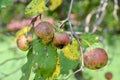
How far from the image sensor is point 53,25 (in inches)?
47.3

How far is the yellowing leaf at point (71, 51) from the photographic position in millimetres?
1246

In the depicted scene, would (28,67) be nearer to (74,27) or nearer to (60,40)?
(60,40)

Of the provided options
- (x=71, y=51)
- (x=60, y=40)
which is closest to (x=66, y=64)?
(x=71, y=51)

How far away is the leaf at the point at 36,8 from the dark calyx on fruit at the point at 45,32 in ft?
0.31

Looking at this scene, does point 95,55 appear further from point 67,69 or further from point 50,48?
point 67,69

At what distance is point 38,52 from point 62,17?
5.84ft

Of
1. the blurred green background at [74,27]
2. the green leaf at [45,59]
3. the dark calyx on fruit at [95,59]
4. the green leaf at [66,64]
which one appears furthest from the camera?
the blurred green background at [74,27]

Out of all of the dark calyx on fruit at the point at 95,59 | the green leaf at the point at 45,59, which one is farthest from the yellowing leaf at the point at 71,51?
the dark calyx on fruit at the point at 95,59

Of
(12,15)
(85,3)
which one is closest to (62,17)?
(85,3)

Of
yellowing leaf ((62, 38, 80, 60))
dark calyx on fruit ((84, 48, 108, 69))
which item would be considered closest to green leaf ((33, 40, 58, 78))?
yellowing leaf ((62, 38, 80, 60))

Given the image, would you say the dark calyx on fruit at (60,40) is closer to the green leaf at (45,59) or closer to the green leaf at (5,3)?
the green leaf at (45,59)

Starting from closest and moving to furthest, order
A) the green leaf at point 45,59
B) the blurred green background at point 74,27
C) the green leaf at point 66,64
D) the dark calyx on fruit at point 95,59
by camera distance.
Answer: the dark calyx on fruit at point 95,59 < the green leaf at point 45,59 < the green leaf at point 66,64 < the blurred green background at point 74,27

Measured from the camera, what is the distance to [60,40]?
1.13 metres

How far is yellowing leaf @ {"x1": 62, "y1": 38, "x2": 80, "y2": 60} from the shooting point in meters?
1.25
